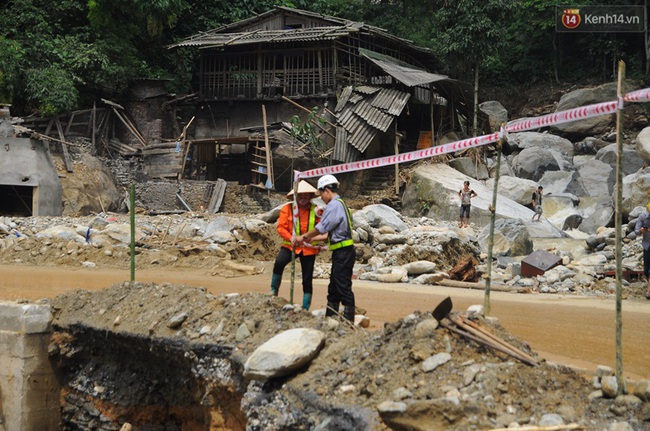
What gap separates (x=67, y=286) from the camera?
13102 mm

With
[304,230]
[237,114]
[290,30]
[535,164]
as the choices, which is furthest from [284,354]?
[535,164]

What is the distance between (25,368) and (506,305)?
707 centimetres

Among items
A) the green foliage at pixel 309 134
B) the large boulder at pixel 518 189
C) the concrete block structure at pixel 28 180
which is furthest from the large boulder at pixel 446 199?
the concrete block structure at pixel 28 180

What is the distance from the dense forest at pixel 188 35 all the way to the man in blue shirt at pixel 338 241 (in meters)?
22.6

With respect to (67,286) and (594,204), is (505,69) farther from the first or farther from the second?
(67,286)

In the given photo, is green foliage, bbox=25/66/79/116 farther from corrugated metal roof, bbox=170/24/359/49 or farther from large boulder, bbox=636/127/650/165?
large boulder, bbox=636/127/650/165

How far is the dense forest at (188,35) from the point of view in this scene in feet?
95.3

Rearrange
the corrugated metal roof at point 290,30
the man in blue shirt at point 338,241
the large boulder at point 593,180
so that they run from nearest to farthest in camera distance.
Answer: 1. the man in blue shirt at point 338,241
2. the large boulder at point 593,180
3. the corrugated metal roof at point 290,30

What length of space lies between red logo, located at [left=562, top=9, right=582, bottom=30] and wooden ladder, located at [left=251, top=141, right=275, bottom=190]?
69.4 ft

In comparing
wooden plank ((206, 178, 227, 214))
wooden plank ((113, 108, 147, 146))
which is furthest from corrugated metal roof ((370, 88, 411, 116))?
wooden plank ((113, 108, 147, 146))

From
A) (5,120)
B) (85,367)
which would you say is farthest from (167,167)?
(85,367)

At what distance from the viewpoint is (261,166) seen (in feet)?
93.3

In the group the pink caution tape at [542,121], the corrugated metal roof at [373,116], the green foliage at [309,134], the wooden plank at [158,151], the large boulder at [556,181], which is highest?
the corrugated metal roof at [373,116]

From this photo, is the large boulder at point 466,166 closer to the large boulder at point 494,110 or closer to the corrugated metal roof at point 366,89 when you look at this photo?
the corrugated metal roof at point 366,89
